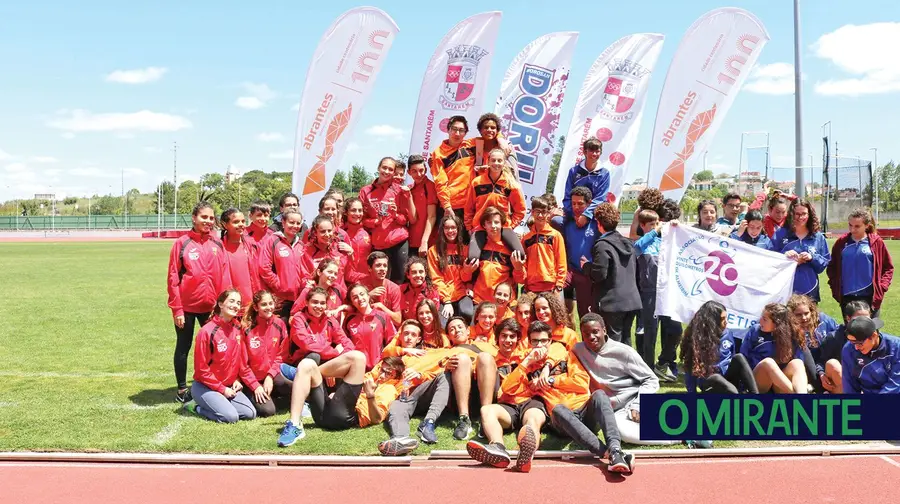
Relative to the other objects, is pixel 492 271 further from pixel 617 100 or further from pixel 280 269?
pixel 617 100

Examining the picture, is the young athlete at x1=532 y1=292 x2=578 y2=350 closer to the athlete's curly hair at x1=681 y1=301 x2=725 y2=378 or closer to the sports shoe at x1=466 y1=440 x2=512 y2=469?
the athlete's curly hair at x1=681 y1=301 x2=725 y2=378

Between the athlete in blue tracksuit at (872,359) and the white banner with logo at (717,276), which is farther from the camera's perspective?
the white banner with logo at (717,276)

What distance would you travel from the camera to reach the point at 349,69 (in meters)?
11.4

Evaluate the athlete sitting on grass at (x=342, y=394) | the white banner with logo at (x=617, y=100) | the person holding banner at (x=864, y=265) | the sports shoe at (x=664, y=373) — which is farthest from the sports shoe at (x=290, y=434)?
the white banner with logo at (x=617, y=100)

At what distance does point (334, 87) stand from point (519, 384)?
7.48 metres

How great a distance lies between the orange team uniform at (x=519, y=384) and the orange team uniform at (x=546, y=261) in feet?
4.31

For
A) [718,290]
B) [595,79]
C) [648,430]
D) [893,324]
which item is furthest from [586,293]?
[595,79]

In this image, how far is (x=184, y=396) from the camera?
6.34 m

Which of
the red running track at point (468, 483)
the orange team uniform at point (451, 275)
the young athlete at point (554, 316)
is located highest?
the orange team uniform at point (451, 275)

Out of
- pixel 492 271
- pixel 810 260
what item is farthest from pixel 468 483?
pixel 810 260

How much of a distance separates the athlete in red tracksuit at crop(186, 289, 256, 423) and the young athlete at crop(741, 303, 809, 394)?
4.11 meters

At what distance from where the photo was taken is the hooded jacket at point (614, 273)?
6.51 meters

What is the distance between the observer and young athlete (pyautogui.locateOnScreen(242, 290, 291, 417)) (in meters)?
5.95

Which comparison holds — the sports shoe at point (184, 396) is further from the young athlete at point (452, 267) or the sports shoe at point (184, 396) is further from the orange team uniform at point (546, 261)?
the orange team uniform at point (546, 261)
